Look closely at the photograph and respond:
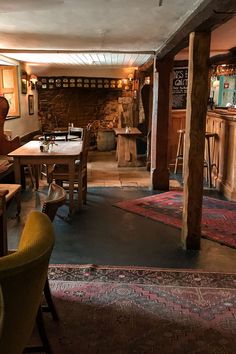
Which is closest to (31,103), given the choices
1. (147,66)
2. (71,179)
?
(147,66)

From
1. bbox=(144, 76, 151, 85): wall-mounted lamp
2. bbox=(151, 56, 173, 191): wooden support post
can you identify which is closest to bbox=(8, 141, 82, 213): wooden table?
bbox=(151, 56, 173, 191): wooden support post

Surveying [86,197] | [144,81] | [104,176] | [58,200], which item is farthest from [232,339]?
[144,81]

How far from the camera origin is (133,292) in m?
2.64

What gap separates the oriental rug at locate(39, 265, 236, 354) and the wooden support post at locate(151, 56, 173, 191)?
9.96ft

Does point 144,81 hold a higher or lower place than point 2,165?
higher

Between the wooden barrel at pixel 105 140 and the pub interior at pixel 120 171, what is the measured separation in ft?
5.28

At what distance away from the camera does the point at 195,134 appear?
129 inches

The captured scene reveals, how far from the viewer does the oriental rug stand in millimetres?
2064

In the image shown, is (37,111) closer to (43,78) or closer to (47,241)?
(43,78)

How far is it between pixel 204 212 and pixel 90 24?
103 inches

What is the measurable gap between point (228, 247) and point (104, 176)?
364 cm

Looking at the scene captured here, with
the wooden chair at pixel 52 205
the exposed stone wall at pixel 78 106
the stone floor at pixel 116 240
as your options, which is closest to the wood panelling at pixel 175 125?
the stone floor at pixel 116 240

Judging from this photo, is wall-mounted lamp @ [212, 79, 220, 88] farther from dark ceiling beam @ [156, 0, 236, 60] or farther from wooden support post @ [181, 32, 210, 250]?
wooden support post @ [181, 32, 210, 250]

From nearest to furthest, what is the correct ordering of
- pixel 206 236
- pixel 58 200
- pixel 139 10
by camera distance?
1. pixel 58 200
2. pixel 139 10
3. pixel 206 236
